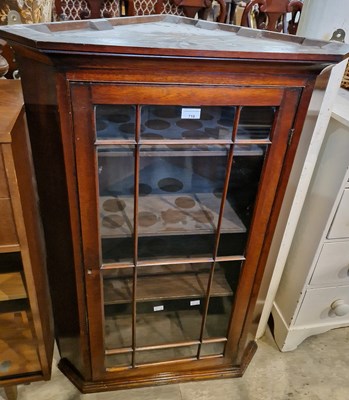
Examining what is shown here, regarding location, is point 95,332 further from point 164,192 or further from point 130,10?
point 130,10

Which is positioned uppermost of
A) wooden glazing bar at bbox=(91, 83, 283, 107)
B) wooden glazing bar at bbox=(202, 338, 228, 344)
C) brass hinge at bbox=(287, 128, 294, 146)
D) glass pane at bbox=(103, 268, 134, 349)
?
wooden glazing bar at bbox=(91, 83, 283, 107)

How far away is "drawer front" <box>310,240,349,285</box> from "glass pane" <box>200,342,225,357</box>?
0.42 m

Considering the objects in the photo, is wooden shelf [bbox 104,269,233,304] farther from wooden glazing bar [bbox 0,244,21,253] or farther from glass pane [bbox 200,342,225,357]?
wooden glazing bar [bbox 0,244,21,253]

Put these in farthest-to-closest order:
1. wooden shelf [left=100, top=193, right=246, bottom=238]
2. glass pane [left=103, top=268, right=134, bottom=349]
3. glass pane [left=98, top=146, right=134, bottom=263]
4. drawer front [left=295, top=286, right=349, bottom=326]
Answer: drawer front [left=295, top=286, right=349, bottom=326] → glass pane [left=103, top=268, right=134, bottom=349] → wooden shelf [left=100, top=193, right=246, bottom=238] → glass pane [left=98, top=146, right=134, bottom=263]

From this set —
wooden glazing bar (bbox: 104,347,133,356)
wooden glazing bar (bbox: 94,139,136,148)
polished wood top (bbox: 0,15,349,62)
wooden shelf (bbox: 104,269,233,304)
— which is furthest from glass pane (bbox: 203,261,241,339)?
polished wood top (bbox: 0,15,349,62)

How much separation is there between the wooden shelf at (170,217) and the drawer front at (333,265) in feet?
1.33

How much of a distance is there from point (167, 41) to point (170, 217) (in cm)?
52

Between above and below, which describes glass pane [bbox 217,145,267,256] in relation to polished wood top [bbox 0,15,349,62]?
below

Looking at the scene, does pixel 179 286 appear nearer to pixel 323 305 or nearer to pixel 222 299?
pixel 222 299

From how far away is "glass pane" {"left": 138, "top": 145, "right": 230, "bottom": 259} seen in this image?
3.31 ft

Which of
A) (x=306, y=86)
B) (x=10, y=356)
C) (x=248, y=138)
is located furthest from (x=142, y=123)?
(x=10, y=356)

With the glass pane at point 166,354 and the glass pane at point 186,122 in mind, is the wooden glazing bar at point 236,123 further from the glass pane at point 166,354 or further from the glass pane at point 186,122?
the glass pane at point 166,354

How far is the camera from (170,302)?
1.31 m

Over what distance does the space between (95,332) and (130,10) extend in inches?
51.5
